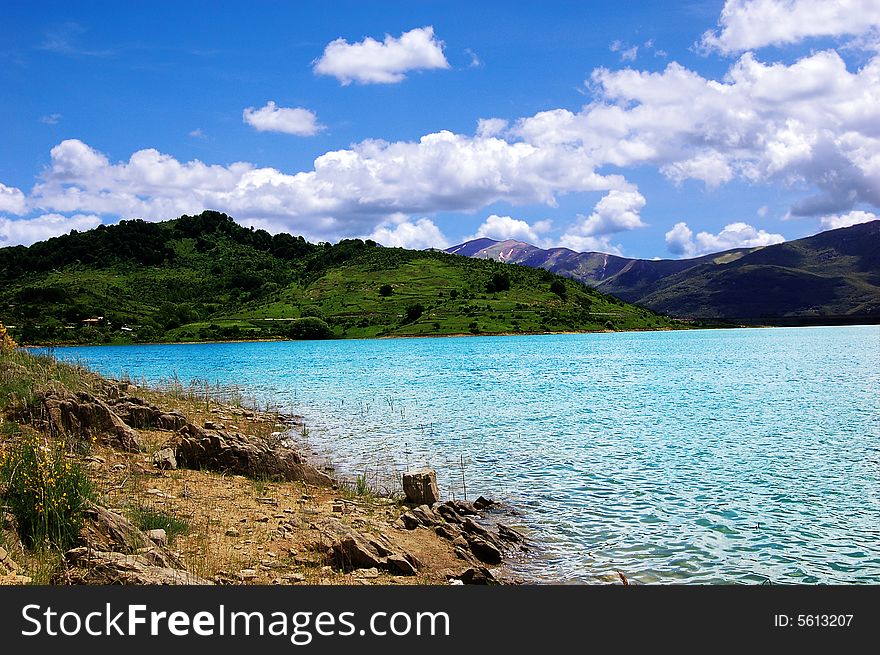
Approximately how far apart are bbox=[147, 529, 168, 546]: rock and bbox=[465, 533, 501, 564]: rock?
6.75 meters

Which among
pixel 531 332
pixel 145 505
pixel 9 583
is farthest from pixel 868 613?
pixel 531 332

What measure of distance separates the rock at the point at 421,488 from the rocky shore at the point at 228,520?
0.14ft

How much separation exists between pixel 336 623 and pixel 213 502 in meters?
8.52

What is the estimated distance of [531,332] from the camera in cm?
16588

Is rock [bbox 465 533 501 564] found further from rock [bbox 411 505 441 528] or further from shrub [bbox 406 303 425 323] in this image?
shrub [bbox 406 303 425 323]

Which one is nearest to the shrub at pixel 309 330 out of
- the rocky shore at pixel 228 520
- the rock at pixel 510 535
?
the rocky shore at pixel 228 520

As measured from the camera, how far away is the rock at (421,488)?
19.1 m

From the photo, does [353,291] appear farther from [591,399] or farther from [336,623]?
[336,623]

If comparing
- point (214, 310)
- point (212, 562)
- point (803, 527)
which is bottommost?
point (803, 527)

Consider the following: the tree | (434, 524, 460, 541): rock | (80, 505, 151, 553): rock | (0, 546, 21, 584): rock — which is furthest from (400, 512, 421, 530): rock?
the tree

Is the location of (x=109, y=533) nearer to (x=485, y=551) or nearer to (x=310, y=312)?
(x=485, y=551)

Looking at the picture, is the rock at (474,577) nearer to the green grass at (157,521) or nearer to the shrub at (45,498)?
the green grass at (157,521)

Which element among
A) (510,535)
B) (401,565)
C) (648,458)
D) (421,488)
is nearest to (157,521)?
(401,565)

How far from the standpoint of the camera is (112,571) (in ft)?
32.3
